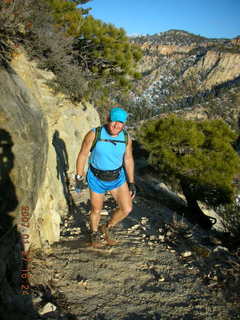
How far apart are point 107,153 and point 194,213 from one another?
21.2 ft

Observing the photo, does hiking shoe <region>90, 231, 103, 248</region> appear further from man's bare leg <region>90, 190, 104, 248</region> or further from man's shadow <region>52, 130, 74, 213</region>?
man's shadow <region>52, 130, 74, 213</region>

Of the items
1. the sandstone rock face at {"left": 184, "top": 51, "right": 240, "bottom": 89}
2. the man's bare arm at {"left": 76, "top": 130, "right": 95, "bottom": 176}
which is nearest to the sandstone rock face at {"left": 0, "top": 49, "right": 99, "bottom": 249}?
the man's bare arm at {"left": 76, "top": 130, "right": 95, "bottom": 176}

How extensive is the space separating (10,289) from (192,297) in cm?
169

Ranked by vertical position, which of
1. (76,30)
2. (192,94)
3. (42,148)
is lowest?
(42,148)

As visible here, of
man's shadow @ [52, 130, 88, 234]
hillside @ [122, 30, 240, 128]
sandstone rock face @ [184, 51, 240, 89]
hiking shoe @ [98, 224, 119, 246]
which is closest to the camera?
hiking shoe @ [98, 224, 119, 246]

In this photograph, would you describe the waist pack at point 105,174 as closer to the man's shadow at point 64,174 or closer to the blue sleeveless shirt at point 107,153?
the blue sleeveless shirt at point 107,153

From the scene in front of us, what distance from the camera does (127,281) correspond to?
8.79 feet

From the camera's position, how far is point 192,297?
2484 mm

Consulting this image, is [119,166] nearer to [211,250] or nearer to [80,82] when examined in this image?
[211,250]

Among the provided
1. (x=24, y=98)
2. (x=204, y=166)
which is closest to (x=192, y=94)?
(x=204, y=166)

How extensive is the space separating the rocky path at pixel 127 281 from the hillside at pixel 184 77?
80300 mm

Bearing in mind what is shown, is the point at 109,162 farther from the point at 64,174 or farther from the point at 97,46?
the point at 97,46

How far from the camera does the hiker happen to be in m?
2.74

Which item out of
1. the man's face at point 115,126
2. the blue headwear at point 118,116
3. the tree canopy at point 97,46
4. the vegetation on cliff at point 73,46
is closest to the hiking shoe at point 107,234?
the man's face at point 115,126
